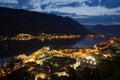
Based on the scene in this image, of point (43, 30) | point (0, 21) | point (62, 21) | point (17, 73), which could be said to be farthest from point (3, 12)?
point (17, 73)

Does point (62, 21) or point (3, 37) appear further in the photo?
point (62, 21)

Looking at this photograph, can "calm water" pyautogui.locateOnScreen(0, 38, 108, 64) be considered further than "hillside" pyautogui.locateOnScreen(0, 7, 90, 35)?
No

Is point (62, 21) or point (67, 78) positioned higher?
point (67, 78)

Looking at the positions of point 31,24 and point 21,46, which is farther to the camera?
point 31,24

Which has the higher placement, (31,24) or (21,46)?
(31,24)

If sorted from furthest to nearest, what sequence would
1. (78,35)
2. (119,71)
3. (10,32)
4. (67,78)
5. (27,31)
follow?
(78,35), (27,31), (10,32), (67,78), (119,71)

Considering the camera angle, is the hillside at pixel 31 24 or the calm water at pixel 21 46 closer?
the calm water at pixel 21 46

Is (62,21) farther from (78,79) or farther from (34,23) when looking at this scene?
(78,79)

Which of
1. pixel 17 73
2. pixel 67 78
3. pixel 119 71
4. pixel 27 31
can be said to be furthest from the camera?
pixel 27 31
